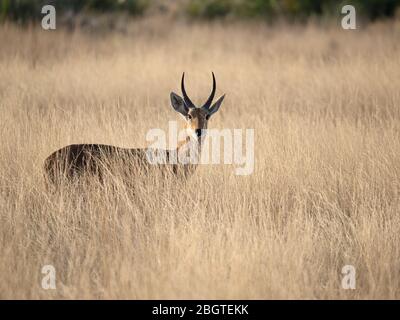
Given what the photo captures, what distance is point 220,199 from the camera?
6203 millimetres

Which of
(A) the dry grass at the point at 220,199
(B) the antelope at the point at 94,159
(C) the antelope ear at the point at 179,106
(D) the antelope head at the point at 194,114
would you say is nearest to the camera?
(A) the dry grass at the point at 220,199

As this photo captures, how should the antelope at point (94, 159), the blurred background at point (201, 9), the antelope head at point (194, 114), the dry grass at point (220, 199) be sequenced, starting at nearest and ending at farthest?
the dry grass at point (220, 199), the antelope at point (94, 159), the antelope head at point (194, 114), the blurred background at point (201, 9)

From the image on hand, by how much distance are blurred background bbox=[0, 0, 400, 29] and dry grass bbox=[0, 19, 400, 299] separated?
17.8 ft

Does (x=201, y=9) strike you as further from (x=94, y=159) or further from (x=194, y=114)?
(x=94, y=159)

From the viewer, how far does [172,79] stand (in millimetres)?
11977

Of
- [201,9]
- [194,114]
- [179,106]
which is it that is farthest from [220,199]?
[201,9]

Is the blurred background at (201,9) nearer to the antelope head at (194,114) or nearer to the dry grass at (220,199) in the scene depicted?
the dry grass at (220,199)

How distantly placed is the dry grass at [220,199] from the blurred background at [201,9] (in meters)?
5.44

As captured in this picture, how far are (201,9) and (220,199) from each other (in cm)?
2073

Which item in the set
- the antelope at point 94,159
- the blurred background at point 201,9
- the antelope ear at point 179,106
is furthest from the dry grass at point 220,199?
the blurred background at point 201,9

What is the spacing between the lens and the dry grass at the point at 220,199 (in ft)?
15.1

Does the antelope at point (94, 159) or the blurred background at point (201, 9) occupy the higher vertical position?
the blurred background at point (201, 9)
